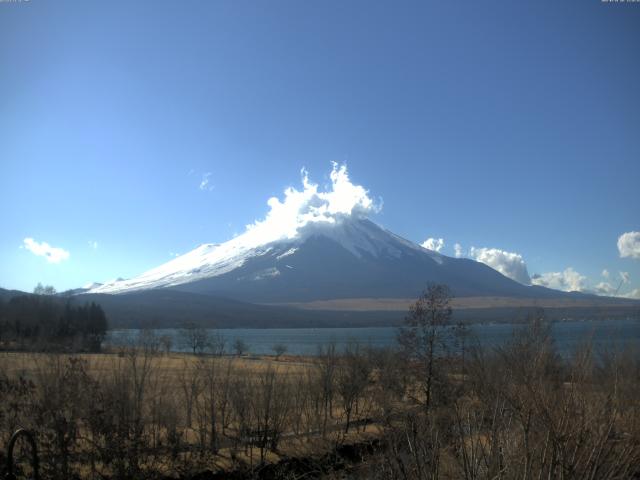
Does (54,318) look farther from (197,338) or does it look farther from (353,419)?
(353,419)

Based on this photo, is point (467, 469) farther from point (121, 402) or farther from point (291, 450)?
point (291, 450)

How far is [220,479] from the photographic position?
19.5 m

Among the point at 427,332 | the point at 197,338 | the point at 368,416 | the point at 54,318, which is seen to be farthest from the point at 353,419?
the point at 197,338

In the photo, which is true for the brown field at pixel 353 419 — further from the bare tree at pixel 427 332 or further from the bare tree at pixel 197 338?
the bare tree at pixel 197 338

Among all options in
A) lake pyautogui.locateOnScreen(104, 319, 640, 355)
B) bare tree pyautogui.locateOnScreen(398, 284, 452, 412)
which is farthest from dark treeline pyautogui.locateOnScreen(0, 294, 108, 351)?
bare tree pyautogui.locateOnScreen(398, 284, 452, 412)

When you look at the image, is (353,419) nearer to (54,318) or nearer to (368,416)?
(368,416)

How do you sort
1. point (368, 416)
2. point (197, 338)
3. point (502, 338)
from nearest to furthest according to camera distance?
point (368, 416) < point (502, 338) < point (197, 338)

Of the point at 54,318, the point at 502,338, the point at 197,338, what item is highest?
the point at 502,338

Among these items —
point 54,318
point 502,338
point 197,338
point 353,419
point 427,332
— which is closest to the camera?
point 427,332

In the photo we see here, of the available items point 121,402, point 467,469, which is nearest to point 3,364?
point 121,402

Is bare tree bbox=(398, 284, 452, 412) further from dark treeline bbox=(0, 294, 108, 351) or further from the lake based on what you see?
dark treeline bbox=(0, 294, 108, 351)

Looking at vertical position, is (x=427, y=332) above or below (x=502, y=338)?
above

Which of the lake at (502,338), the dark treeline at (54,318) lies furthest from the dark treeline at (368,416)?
the dark treeline at (54,318)

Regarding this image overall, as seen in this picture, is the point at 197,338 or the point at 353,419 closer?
the point at 353,419
